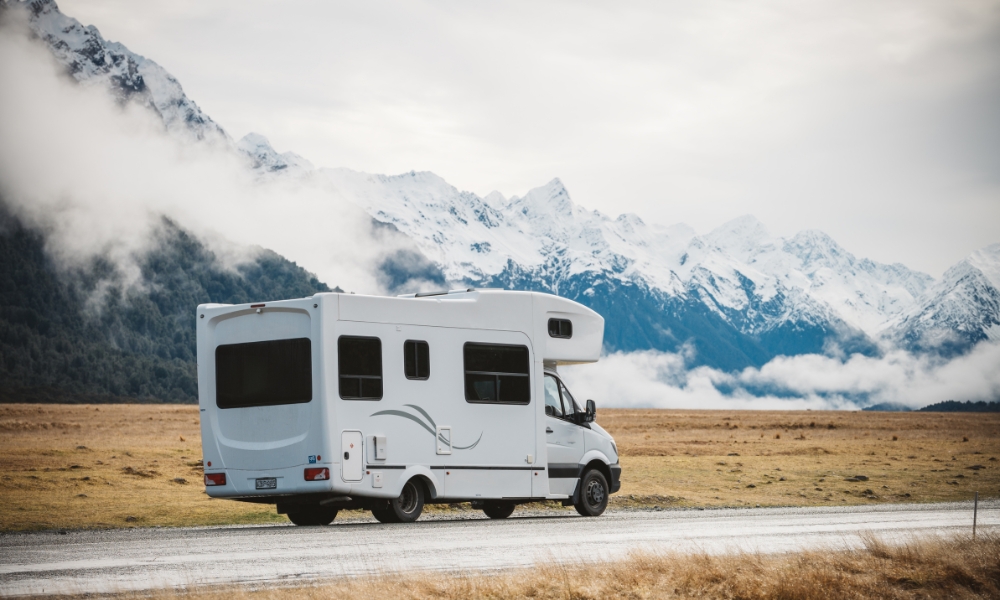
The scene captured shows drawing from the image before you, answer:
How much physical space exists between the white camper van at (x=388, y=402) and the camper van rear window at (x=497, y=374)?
0.08 ft

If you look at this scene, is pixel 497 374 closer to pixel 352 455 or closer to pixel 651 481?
pixel 352 455

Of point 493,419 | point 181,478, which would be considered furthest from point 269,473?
point 181,478

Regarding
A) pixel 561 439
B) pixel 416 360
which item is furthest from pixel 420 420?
pixel 561 439

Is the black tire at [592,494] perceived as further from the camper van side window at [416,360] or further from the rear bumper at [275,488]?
the rear bumper at [275,488]

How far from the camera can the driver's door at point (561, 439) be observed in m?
22.1

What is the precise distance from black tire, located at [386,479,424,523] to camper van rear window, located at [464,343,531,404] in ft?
6.08

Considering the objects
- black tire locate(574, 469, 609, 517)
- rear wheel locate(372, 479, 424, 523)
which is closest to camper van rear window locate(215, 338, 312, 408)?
rear wheel locate(372, 479, 424, 523)

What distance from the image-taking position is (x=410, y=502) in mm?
20375

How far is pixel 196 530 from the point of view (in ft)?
67.5

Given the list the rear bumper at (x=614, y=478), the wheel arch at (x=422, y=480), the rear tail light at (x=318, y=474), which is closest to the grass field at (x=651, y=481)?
the rear bumper at (x=614, y=478)

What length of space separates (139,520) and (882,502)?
19.7 m

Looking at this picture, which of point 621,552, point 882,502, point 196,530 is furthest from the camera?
point 882,502

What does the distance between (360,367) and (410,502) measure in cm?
286

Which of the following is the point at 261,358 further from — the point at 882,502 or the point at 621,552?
the point at 882,502
